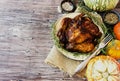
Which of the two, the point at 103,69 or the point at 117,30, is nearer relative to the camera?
the point at 103,69

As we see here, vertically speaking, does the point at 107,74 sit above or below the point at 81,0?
below

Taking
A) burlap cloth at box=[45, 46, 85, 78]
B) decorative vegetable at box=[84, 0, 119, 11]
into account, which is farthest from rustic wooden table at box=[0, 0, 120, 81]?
decorative vegetable at box=[84, 0, 119, 11]

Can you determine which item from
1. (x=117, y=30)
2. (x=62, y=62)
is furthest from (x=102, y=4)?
(x=62, y=62)

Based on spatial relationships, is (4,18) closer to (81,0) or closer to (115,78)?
(81,0)

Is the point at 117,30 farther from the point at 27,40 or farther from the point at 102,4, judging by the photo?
the point at 27,40

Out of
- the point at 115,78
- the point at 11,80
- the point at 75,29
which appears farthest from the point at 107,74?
the point at 11,80

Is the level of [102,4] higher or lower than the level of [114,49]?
higher
